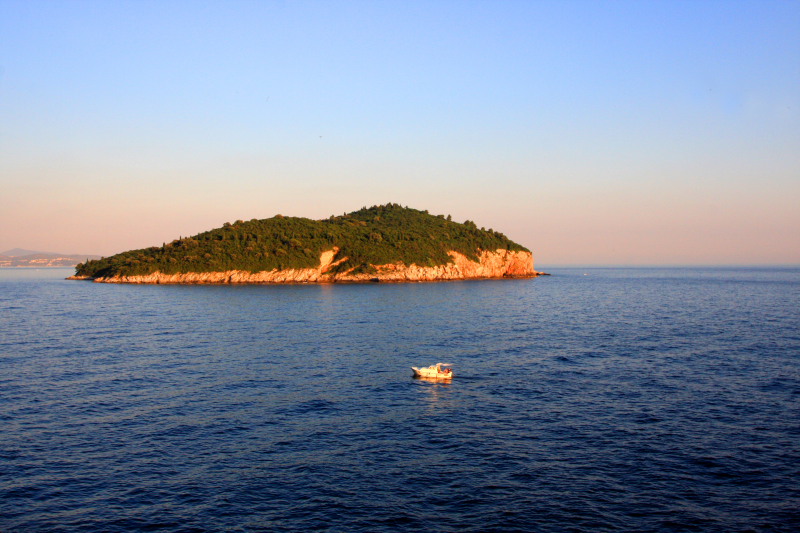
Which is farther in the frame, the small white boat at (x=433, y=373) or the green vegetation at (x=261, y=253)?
the green vegetation at (x=261, y=253)

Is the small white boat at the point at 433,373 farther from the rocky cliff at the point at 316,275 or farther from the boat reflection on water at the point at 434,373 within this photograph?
the rocky cliff at the point at 316,275

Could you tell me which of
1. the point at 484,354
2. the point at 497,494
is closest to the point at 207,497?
the point at 497,494

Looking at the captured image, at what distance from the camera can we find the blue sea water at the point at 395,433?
21156mm

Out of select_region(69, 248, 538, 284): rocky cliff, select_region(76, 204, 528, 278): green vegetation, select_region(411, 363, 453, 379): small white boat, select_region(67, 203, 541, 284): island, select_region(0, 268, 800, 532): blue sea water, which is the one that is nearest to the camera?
select_region(0, 268, 800, 532): blue sea water

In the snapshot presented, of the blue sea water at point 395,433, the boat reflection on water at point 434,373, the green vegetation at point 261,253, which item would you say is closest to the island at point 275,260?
the green vegetation at point 261,253

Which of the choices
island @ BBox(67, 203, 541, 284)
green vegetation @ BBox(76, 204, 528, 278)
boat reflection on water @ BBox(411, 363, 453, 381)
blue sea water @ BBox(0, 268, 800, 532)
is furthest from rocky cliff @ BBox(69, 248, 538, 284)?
boat reflection on water @ BBox(411, 363, 453, 381)

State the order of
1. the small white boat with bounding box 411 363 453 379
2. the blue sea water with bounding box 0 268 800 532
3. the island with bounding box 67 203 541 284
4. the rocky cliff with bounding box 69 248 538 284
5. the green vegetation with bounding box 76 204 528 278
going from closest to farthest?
the blue sea water with bounding box 0 268 800 532 < the small white boat with bounding box 411 363 453 379 < the rocky cliff with bounding box 69 248 538 284 < the island with bounding box 67 203 541 284 < the green vegetation with bounding box 76 204 528 278

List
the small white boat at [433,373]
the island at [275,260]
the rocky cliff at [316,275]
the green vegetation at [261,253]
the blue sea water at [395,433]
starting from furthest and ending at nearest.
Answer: the green vegetation at [261,253]
the island at [275,260]
the rocky cliff at [316,275]
the small white boat at [433,373]
the blue sea water at [395,433]

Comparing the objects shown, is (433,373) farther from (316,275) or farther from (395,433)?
(316,275)

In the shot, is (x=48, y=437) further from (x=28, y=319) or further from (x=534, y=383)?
(x=28, y=319)

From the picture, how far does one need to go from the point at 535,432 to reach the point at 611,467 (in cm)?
532

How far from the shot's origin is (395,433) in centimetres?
2980

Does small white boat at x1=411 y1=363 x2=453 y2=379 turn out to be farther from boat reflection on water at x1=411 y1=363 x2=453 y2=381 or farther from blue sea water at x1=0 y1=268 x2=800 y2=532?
blue sea water at x1=0 y1=268 x2=800 y2=532

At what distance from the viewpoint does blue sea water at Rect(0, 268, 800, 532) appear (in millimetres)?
21156
